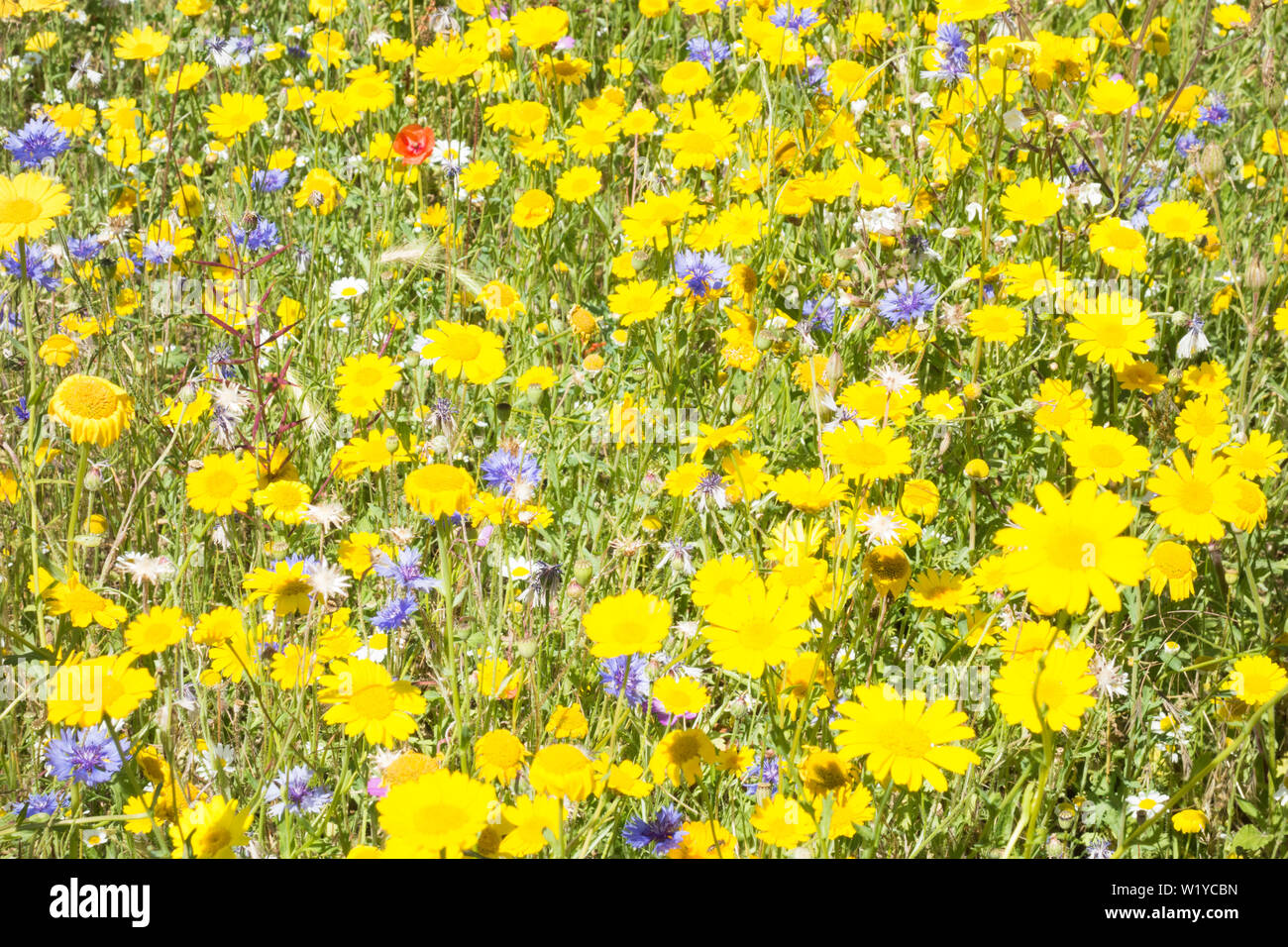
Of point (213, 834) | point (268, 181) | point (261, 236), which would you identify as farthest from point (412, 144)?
point (213, 834)

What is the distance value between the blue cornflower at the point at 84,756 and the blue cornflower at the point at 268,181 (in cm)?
191

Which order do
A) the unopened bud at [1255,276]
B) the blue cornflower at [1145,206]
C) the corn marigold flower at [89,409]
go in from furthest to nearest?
1. the blue cornflower at [1145,206]
2. the unopened bud at [1255,276]
3. the corn marigold flower at [89,409]

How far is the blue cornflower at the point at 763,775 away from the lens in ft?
5.14

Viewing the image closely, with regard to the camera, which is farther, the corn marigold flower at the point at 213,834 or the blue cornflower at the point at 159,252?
the blue cornflower at the point at 159,252

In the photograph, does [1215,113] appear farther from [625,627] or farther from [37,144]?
[37,144]

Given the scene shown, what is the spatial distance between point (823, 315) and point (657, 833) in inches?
57.5

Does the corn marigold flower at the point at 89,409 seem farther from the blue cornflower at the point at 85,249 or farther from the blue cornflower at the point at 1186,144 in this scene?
the blue cornflower at the point at 1186,144

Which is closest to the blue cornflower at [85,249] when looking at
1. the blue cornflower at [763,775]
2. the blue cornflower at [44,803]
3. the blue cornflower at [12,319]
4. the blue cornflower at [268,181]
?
the blue cornflower at [12,319]

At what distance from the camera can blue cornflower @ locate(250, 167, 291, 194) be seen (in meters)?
3.02

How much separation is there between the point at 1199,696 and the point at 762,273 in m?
1.23

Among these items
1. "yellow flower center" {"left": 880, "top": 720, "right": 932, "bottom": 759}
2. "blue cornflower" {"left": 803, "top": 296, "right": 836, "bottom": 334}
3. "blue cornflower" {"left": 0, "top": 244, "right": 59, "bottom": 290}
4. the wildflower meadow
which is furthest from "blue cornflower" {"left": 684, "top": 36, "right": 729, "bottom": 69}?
"yellow flower center" {"left": 880, "top": 720, "right": 932, "bottom": 759}

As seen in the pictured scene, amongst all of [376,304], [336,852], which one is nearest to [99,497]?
[376,304]

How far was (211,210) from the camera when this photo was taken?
3.27 metres
